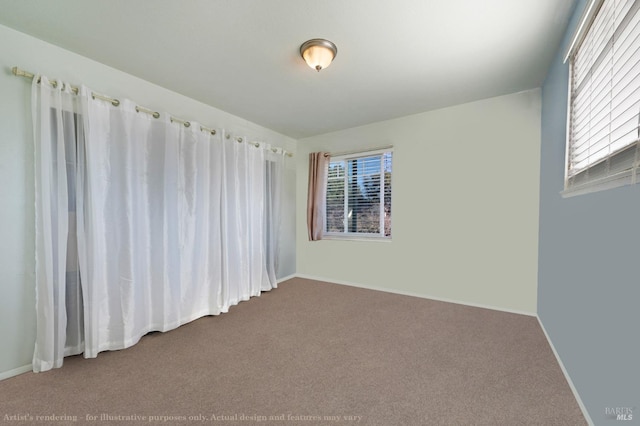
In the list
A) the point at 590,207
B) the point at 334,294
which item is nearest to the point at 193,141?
the point at 334,294

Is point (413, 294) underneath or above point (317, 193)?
underneath

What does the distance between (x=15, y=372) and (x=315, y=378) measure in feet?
6.61

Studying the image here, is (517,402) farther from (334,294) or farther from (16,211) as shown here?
(16,211)

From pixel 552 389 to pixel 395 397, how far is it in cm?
98

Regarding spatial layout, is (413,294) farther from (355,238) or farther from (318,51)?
(318,51)

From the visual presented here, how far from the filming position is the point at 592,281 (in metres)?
1.28

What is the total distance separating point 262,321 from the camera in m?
2.51

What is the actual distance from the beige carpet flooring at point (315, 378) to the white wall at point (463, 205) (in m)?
0.54

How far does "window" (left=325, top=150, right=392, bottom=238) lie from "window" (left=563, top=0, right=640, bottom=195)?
6.55 feet

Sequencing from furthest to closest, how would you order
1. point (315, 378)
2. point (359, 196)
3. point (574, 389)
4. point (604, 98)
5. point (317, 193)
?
point (317, 193) → point (359, 196) → point (315, 378) → point (574, 389) → point (604, 98)

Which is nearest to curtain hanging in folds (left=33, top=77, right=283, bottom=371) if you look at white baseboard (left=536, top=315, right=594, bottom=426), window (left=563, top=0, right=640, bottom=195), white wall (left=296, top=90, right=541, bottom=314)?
white wall (left=296, top=90, right=541, bottom=314)

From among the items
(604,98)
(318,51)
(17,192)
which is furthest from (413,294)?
(17,192)

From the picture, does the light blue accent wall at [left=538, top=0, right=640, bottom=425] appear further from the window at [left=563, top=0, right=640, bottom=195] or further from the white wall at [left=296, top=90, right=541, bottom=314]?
the white wall at [left=296, top=90, right=541, bottom=314]

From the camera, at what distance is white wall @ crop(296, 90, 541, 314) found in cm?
261
